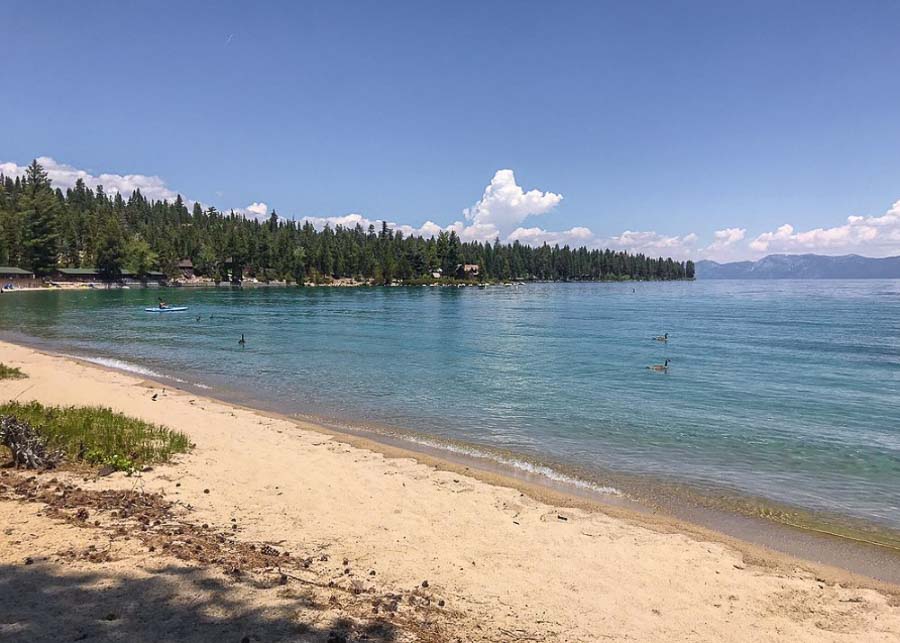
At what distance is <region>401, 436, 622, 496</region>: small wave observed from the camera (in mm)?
14539

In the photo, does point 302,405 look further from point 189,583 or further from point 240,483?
point 189,583

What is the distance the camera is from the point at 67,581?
6.45 meters

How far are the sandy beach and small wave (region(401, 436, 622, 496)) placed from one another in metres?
1.87

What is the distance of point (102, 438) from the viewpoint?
1259 cm

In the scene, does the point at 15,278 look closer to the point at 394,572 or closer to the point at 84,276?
the point at 84,276

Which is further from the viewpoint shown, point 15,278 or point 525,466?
point 15,278

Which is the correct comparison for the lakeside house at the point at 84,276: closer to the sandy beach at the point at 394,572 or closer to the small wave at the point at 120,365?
the small wave at the point at 120,365

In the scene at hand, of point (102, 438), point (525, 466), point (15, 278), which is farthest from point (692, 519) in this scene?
point (15, 278)

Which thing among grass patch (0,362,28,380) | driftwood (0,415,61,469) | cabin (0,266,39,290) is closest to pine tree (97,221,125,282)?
cabin (0,266,39,290)

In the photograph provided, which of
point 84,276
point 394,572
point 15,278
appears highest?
point 84,276

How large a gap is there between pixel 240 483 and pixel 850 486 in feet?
53.8

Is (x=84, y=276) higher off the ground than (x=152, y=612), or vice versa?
(x=84, y=276)

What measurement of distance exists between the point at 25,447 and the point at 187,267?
194m

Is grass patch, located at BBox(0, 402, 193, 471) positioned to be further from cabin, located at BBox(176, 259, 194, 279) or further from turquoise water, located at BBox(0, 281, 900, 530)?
cabin, located at BBox(176, 259, 194, 279)
